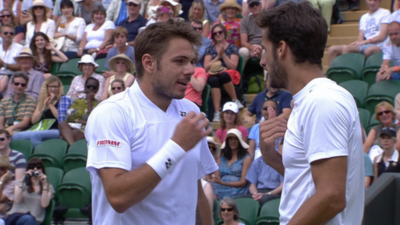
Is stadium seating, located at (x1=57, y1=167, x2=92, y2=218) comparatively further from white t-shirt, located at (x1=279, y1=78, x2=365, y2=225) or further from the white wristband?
white t-shirt, located at (x1=279, y1=78, x2=365, y2=225)

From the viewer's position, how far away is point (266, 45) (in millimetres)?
2453

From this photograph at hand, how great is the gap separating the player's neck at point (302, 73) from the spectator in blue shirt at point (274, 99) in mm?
5256

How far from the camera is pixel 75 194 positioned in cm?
773

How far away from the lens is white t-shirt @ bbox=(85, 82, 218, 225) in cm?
253

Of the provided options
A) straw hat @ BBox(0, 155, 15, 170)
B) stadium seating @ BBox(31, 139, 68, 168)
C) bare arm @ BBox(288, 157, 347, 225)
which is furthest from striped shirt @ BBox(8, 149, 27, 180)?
bare arm @ BBox(288, 157, 347, 225)

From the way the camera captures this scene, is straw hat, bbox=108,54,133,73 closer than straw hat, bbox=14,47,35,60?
Yes

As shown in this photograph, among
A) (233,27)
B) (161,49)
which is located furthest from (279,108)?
(161,49)

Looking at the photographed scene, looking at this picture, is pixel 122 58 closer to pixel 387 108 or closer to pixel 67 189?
pixel 67 189

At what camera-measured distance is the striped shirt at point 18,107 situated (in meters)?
9.44

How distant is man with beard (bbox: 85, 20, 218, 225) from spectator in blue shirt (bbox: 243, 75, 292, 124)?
4941mm

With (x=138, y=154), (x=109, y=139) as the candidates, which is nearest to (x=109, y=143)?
(x=109, y=139)

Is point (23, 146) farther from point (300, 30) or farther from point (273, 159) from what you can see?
point (300, 30)

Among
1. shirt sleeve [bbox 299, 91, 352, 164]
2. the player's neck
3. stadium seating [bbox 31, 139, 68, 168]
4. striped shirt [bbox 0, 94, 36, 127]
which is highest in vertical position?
the player's neck

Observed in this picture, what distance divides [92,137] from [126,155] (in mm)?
176
